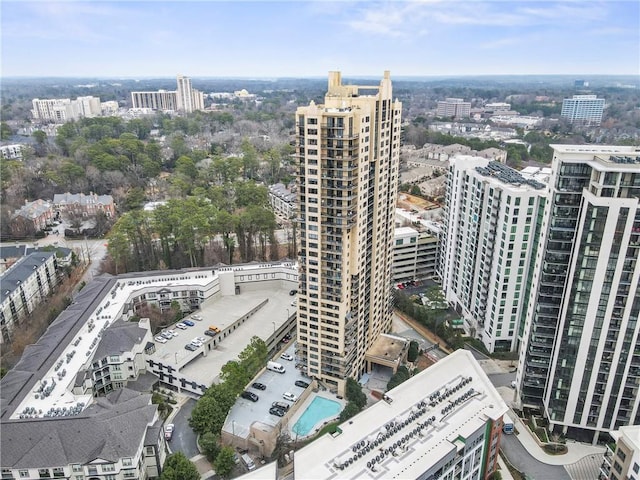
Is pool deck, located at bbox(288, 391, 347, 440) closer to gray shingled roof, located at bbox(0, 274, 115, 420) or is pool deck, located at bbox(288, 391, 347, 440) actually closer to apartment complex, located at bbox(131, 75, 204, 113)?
gray shingled roof, located at bbox(0, 274, 115, 420)

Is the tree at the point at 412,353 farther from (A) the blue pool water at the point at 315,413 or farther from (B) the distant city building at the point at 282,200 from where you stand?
(B) the distant city building at the point at 282,200

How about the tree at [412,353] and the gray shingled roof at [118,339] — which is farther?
the tree at [412,353]

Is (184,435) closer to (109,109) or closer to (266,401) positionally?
(266,401)

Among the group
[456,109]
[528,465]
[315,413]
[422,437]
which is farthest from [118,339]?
[456,109]

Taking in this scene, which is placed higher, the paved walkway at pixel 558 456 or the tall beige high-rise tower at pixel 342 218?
the tall beige high-rise tower at pixel 342 218

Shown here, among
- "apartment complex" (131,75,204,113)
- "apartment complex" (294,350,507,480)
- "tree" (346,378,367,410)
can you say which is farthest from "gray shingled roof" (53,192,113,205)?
"apartment complex" (131,75,204,113)

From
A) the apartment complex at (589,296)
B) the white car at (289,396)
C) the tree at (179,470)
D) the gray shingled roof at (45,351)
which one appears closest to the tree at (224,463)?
the tree at (179,470)

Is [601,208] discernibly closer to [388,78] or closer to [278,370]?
[388,78]

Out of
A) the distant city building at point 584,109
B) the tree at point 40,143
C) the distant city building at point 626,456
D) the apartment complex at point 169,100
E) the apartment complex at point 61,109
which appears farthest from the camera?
the apartment complex at point 169,100
